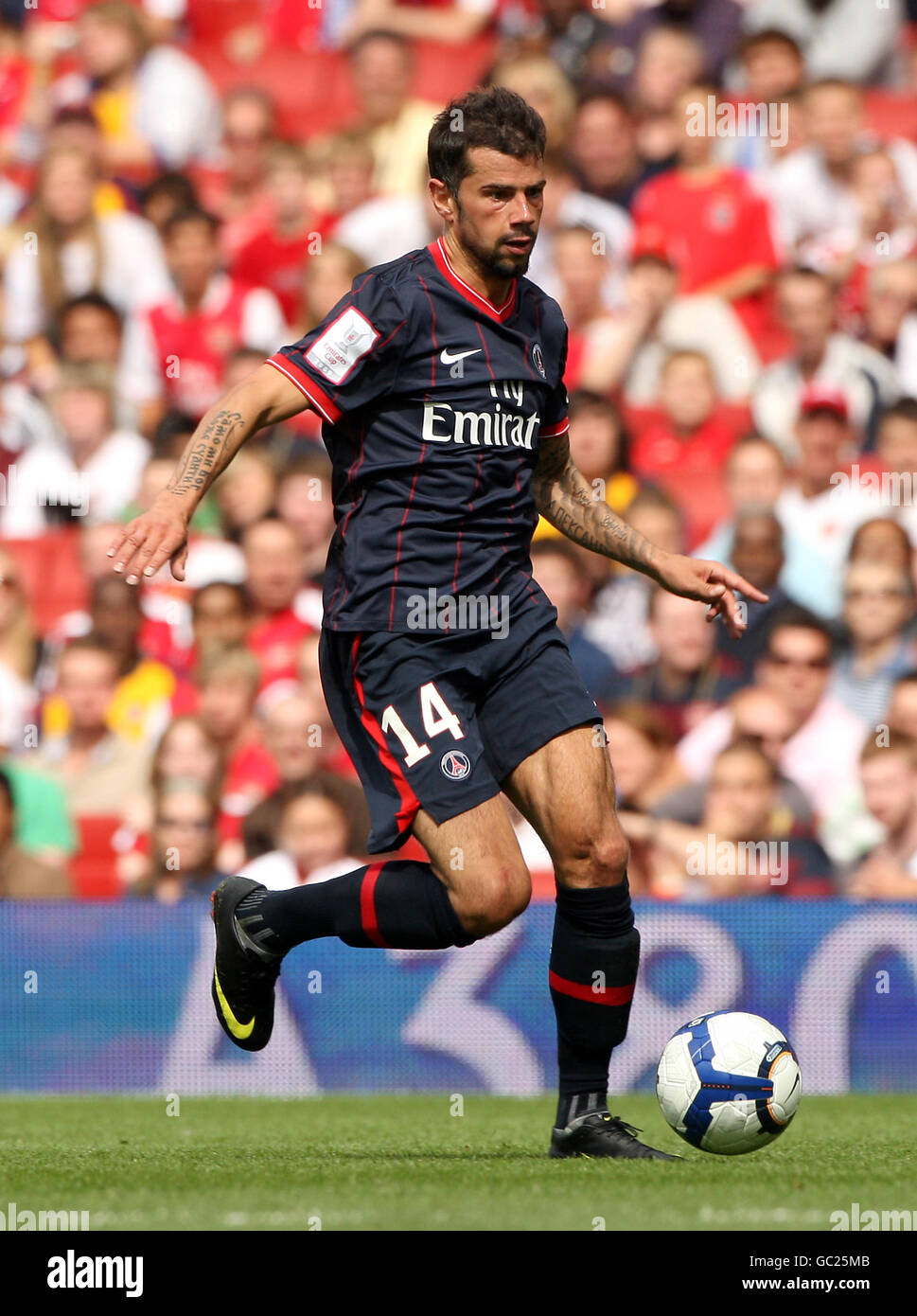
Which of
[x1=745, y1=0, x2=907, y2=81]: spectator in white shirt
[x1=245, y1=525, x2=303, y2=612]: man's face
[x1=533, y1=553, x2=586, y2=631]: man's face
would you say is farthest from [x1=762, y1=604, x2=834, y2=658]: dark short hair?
[x1=745, y1=0, x2=907, y2=81]: spectator in white shirt

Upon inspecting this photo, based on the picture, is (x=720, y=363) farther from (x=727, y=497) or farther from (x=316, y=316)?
(x=316, y=316)

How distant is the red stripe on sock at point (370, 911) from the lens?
16.8 feet

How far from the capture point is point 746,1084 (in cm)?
503

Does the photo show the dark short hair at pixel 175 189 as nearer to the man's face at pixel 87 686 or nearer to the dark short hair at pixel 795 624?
the man's face at pixel 87 686

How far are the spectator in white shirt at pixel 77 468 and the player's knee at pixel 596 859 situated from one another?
624 cm

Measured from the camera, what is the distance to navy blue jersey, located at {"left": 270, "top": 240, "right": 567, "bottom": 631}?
517cm

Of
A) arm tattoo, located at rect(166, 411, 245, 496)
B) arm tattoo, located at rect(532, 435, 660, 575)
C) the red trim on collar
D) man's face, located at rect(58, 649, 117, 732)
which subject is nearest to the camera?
arm tattoo, located at rect(166, 411, 245, 496)

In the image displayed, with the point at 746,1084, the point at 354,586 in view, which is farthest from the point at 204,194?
the point at 746,1084

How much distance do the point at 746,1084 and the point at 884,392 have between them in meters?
6.37

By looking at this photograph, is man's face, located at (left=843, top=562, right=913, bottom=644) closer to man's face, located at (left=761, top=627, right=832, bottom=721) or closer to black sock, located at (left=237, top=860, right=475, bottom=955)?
man's face, located at (left=761, top=627, right=832, bottom=721)

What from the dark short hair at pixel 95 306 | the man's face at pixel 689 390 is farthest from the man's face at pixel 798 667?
the dark short hair at pixel 95 306

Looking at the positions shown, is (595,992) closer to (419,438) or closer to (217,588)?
(419,438)

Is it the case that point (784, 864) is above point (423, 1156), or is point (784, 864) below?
above

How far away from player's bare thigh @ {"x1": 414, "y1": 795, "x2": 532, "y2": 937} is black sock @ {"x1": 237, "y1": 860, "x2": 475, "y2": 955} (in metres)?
0.05
